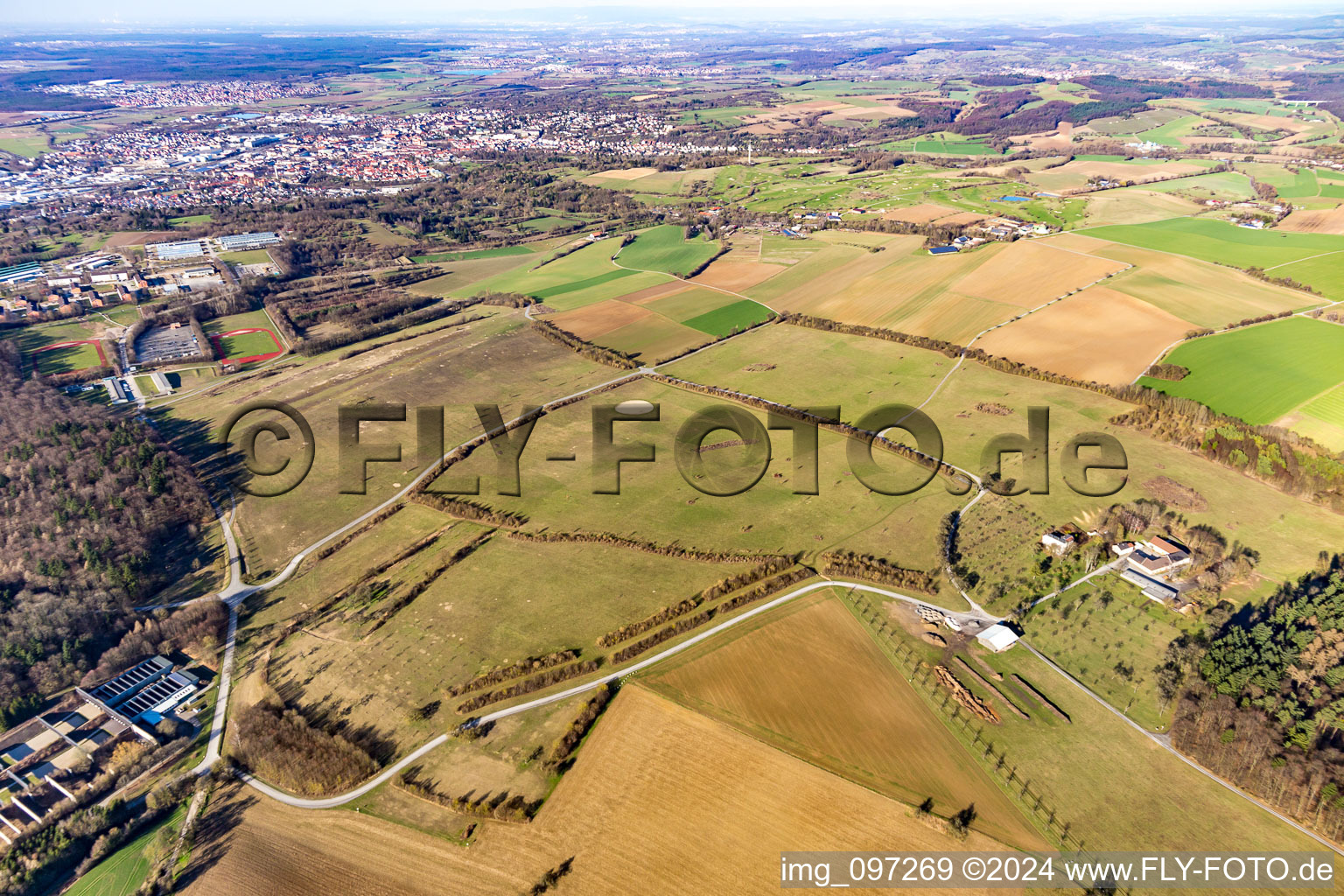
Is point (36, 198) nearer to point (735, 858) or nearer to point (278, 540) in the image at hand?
point (278, 540)

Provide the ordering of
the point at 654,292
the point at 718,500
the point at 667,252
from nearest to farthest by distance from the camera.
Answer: the point at 718,500 < the point at 654,292 < the point at 667,252

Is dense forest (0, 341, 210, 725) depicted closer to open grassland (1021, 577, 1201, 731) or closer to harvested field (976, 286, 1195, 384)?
open grassland (1021, 577, 1201, 731)

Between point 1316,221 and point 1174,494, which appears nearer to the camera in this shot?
point 1174,494

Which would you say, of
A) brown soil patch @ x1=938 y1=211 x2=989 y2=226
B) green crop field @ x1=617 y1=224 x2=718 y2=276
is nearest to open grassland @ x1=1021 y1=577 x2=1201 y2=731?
green crop field @ x1=617 y1=224 x2=718 y2=276

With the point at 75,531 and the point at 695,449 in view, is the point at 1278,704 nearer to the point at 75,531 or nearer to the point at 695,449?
the point at 695,449

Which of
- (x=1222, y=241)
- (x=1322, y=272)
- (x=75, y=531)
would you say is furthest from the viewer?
(x=1222, y=241)

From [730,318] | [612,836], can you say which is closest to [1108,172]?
[730,318]

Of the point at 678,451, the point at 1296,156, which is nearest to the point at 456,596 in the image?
the point at 678,451
